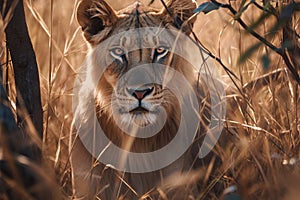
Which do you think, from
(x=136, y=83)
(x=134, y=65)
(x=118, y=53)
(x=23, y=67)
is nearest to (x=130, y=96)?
(x=136, y=83)

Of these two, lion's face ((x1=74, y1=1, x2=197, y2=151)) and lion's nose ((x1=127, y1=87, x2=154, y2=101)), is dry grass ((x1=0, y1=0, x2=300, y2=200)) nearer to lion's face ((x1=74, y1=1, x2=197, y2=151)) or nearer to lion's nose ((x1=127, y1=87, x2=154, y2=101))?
lion's face ((x1=74, y1=1, x2=197, y2=151))

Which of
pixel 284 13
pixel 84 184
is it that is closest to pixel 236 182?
pixel 84 184

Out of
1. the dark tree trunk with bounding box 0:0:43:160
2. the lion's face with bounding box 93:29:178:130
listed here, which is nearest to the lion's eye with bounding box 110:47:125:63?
the lion's face with bounding box 93:29:178:130

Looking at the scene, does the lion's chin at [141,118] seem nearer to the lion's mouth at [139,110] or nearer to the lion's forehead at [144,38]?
the lion's mouth at [139,110]

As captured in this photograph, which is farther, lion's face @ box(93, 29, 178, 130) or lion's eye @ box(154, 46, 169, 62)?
lion's eye @ box(154, 46, 169, 62)

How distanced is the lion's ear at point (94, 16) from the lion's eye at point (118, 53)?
137 millimetres

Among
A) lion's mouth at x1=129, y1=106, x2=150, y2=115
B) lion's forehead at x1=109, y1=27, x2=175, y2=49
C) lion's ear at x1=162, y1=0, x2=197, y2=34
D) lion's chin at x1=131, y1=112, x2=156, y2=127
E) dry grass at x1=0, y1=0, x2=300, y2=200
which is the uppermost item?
lion's ear at x1=162, y1=0, x2=197, y2=34

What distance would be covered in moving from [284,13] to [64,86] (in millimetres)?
2390

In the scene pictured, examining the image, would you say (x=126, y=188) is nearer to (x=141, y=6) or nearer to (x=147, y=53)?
(x=147, y=53)

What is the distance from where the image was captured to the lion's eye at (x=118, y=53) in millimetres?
3658

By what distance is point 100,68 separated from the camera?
3.76 meters

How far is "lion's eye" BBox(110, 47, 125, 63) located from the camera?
3.66m

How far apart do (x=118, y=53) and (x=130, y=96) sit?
34 centimetres

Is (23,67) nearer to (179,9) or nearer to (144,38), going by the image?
(144,38)
